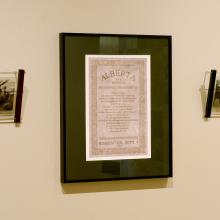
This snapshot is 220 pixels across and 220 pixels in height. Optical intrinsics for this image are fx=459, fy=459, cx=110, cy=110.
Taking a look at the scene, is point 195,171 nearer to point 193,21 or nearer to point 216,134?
point 216,134

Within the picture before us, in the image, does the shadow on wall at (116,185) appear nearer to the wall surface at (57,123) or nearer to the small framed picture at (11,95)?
the wall surface at (57,123)

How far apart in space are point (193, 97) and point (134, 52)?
350 millimetres

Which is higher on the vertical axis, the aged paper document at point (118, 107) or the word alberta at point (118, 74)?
the word alberta at point (118, 74)

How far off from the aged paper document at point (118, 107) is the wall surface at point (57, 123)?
0.13 m

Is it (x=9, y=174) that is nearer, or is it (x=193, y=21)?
(x=9, y=174)

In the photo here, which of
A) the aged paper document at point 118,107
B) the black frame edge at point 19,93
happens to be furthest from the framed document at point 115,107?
the black frame edge at point 19,93

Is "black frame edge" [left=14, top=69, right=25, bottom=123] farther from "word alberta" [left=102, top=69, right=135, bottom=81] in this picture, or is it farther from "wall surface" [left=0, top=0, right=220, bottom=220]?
"word alberta" [left=102, top=69, right=135, bottom=81]

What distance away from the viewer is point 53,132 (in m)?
1.91

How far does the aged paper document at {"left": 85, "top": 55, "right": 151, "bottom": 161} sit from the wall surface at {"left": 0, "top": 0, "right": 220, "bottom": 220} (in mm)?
133

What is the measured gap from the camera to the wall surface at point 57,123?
187cm

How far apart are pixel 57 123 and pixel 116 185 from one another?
37 cm

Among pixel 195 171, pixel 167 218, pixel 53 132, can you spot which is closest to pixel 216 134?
pixel 195 171

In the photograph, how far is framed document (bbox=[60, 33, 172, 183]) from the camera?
1896 millimetres

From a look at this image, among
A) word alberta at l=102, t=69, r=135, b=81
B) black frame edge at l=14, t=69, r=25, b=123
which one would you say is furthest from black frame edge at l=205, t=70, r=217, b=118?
black frame edge at l=14, t=69, r=25, b=123
